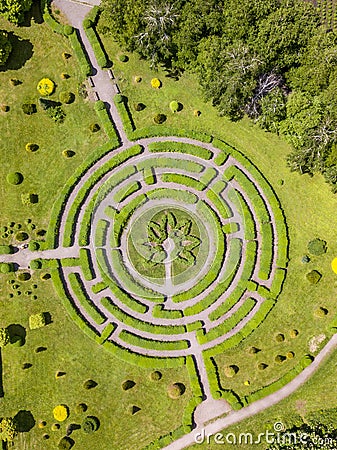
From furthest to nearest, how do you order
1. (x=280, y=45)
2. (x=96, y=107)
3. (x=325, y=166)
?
1. (x=96, y=107)
2. (x=325, y=166)
3. (x=280, y=45)

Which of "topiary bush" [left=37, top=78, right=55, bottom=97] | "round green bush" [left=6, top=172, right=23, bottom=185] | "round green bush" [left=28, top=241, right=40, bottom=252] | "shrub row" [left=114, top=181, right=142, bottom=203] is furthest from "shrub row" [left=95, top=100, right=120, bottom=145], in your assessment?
"round green bush" [left=28, top=241, right=40, bottom=252]

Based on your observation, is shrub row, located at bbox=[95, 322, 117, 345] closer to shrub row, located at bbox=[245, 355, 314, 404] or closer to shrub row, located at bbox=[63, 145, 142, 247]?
shrub row, located at bbox=[63, 145, 142, 247]

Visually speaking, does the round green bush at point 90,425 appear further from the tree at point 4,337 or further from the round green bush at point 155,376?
the tree at point 4,337

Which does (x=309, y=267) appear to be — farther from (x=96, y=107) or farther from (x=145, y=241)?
(x=96, y=107)

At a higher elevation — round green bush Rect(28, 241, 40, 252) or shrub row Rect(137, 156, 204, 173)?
shrub row Rect(137, 156, 204, 173)

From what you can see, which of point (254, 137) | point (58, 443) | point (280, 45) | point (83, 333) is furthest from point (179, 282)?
point (280, 45)

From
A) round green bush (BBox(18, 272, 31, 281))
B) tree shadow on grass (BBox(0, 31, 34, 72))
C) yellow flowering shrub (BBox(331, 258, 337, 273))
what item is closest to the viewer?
round green bush (BBox(18, 272, 31, 281))

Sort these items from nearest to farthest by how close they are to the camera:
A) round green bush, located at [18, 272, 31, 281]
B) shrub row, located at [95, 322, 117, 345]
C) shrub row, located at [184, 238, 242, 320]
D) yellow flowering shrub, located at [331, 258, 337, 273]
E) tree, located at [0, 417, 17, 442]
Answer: tree, located at [0, 417, 17, 442]
shrub row, located at [95, 322, 117, 345]
round green bush, located at [18, 272, 31, 281]
shrub row, located at [184, 238, 242, 320]
yellow flowering shrub, located at [331, 258, 337, 273]
